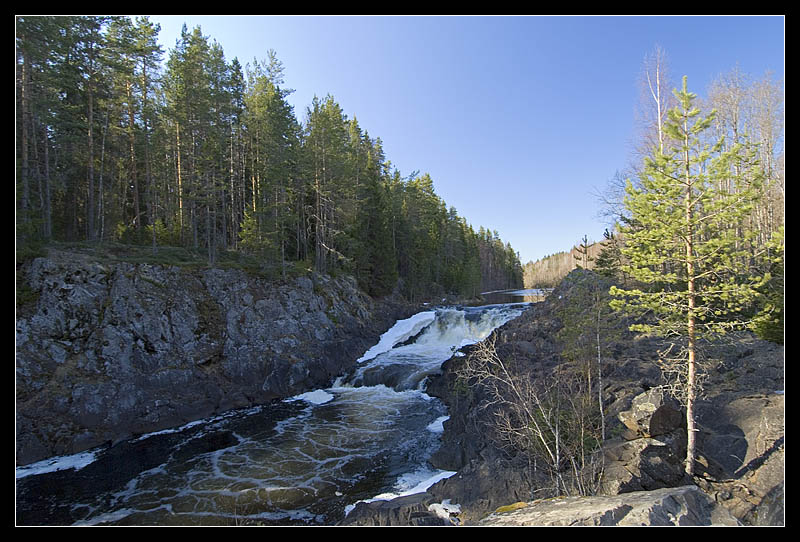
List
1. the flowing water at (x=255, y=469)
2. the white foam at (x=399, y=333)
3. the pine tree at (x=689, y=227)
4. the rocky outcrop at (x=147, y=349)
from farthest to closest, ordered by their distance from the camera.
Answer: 1. the white foam at (x=399, y=333)
2. the rocky outcrop at (x=147, y=349)
3. the flowing water at (x=255, y=469)
4. the pine tree at (x=689, y=227)

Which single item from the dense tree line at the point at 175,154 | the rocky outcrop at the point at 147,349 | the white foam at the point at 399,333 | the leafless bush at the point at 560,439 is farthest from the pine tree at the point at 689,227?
the dense tree line at the point at 175,154

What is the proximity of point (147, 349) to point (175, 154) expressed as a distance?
61.3 feet

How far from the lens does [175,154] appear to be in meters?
27.2

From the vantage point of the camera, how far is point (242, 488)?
993 centimetres

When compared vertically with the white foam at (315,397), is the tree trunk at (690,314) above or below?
above

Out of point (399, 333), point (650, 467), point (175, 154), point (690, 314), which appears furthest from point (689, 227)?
point (175, 154)

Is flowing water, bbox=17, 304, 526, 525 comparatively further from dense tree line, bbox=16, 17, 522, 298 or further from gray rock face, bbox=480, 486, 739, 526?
dense tree line, bbox=16, 17, 522, 298

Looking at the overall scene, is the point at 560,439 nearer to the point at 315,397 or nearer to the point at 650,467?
the point at 650,467

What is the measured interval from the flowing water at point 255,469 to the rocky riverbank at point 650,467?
5.19ft

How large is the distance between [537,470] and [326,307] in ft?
59.6

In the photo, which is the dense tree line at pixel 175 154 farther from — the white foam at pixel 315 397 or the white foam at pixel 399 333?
the white foam at pixel 315 397

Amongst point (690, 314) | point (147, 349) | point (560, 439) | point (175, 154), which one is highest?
point (175, 154)

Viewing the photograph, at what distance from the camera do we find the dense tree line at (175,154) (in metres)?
18.8

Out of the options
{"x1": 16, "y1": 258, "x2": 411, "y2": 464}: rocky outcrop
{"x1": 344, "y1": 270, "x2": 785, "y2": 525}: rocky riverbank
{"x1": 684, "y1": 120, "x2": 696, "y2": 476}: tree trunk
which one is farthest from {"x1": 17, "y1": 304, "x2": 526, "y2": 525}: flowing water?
{"x1": 684, "y1": 120, "x2": 696, "y2": 476}: tree trunk
